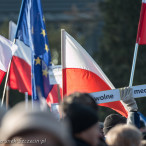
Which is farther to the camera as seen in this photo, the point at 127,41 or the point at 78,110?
the point at 127,41

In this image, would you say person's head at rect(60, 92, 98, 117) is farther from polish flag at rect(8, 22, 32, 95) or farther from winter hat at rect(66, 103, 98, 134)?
polish flag at rect(8, 22, 32, 95)

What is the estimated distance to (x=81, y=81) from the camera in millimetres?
4992

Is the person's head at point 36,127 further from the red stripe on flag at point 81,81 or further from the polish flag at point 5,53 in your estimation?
the polish flag at point 5,53

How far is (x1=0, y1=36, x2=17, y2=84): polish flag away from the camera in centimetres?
554

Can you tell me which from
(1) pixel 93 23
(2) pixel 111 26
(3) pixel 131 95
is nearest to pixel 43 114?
(3) pixel 131 95

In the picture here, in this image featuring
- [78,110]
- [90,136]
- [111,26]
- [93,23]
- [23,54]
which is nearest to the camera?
[78,110]

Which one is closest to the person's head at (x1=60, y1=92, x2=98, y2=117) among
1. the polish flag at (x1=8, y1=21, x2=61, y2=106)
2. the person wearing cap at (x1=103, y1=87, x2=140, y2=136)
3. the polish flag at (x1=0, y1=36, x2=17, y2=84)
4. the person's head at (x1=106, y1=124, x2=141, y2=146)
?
the person's head at (x1=106, y1=124, x2=141, y2=146)

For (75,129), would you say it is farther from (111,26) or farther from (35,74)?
(111,26)

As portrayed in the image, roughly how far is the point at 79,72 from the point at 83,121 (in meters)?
3.27

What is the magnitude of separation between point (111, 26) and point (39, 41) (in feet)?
46.7

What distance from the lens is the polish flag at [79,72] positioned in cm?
489

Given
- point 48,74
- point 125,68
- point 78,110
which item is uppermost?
point 78,110

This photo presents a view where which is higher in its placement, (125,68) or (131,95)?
(131,95)

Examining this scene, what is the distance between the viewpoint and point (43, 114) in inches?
47.1
